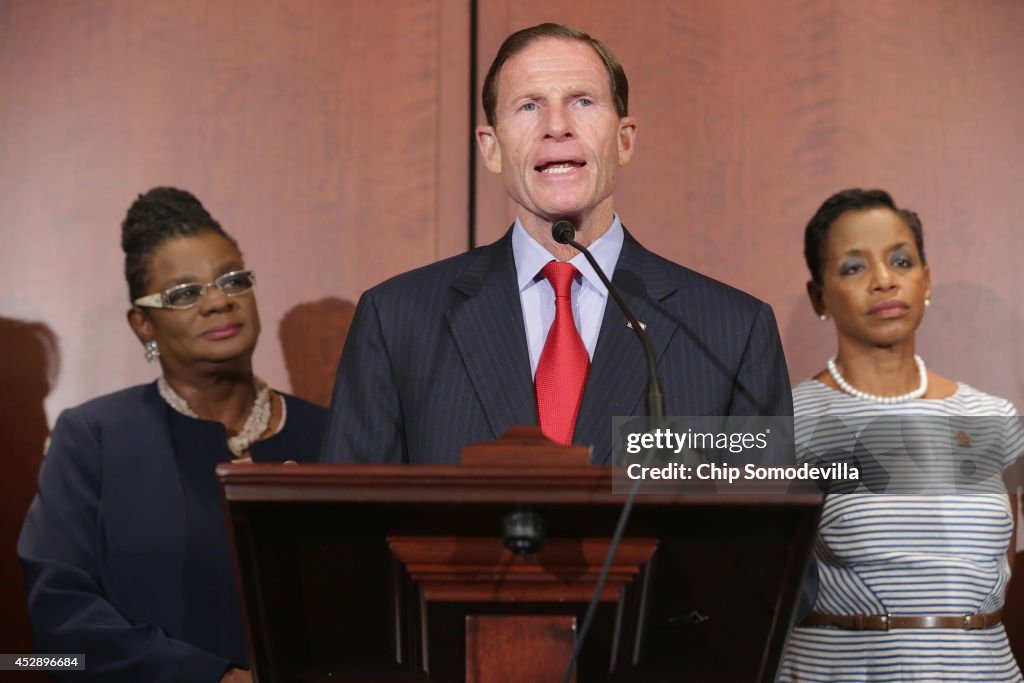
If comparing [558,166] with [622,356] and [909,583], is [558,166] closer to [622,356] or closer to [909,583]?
[622,356]

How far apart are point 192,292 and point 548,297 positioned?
927 mm

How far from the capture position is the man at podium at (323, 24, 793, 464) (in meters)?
1.61

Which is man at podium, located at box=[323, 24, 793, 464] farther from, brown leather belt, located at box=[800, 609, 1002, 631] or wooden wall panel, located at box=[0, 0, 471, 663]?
wooden wall panel, located at box=[0, 0, 471, 663]

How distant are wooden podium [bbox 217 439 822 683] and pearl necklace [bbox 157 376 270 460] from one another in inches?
47.0

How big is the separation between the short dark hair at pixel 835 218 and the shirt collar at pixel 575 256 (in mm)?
807

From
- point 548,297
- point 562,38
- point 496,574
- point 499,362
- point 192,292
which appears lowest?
point 496,574

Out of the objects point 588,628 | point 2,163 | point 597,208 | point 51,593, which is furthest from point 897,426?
point 2,163

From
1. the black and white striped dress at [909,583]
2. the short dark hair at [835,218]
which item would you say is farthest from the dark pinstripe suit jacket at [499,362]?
the short dark hair at [835,218]

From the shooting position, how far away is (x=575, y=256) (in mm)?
1805

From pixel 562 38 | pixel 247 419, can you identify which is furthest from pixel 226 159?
pixel 562 38

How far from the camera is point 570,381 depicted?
1.63 m

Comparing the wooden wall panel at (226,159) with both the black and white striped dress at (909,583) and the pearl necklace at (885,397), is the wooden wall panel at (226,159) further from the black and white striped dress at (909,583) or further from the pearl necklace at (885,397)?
the black and white striped dress at (909,583)

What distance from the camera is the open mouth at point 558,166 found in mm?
1820

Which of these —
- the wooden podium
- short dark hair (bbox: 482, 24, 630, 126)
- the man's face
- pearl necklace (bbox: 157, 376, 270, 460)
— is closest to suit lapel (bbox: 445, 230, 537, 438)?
the man's face
